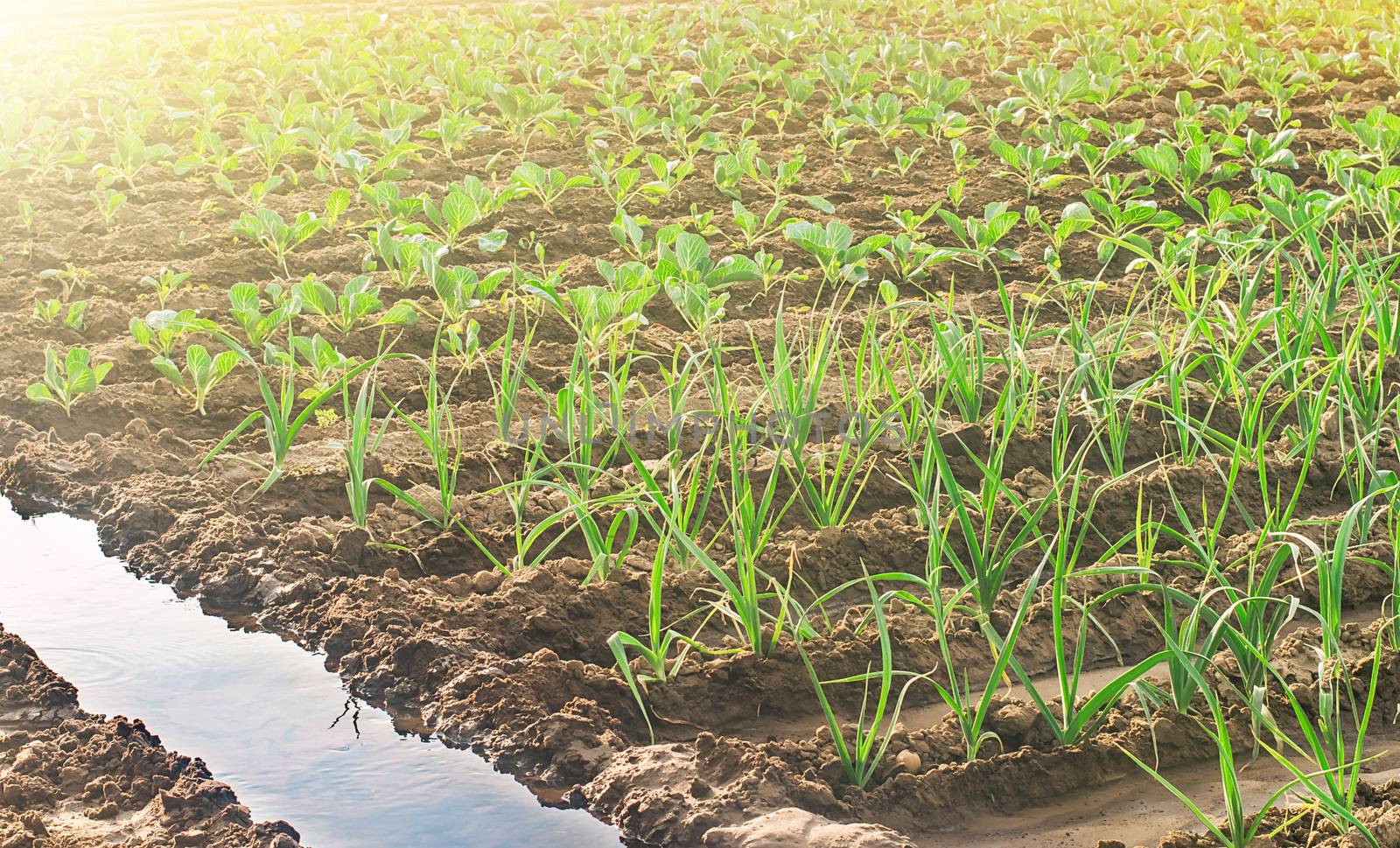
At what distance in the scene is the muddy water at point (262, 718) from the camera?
2068 millimetres

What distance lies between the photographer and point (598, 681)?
2.36 m

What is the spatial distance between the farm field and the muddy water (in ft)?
0.19

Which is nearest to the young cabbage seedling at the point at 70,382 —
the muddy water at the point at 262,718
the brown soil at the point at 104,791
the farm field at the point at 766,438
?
the farm field at the point at 766,438

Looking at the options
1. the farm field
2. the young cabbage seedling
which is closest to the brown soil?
the farm field

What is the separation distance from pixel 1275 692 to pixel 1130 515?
72 centimetres

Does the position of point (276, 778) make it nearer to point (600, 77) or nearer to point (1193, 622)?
point (1193, 622)

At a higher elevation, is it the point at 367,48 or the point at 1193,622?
the point at 367,48

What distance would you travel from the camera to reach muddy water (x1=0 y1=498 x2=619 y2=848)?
6.78 ft

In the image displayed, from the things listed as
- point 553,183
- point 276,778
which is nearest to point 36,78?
point 553,183

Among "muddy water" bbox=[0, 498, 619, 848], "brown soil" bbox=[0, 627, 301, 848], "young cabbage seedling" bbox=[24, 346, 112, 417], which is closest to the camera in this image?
"brown soil" bbox=[0, 627, 301, 848]

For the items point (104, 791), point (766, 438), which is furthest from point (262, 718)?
point (766, 438)

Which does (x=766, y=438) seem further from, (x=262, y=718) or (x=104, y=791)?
(x=104, y=791)

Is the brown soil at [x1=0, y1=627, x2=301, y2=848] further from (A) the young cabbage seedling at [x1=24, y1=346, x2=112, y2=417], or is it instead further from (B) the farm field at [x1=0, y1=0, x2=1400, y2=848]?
(A) the young cabbage seedling at [x1=24, y1=346, x2=112, y2=417]

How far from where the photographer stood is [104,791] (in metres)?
2.05
